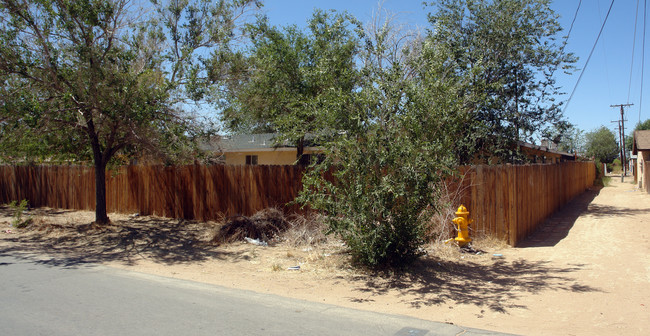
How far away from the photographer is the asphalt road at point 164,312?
5457 millimetres

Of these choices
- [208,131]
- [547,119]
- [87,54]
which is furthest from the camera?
[547,119]

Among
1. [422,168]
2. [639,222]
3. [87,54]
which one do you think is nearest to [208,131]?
[87,54]

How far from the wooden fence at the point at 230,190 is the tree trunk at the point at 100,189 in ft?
7.42

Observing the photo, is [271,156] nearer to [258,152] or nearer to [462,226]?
[258,152]

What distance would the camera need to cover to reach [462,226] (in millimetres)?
9852

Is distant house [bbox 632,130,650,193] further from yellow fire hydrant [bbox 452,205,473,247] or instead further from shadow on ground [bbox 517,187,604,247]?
yellow fire hydrant [bbox 452,205,473,247]

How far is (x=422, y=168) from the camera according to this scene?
24.8 ft

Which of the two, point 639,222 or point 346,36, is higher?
point 346,36

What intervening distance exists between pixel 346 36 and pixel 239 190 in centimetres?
558

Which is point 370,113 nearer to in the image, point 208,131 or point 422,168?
point 422,168

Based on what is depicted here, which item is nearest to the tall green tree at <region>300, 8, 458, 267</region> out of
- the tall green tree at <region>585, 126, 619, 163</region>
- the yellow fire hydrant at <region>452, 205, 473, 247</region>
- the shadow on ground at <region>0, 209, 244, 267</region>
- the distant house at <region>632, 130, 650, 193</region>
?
the yellow fire hydrant at <region>452, 205, 473, 247</region>

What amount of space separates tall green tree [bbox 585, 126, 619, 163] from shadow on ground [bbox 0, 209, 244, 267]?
69996 millimetres

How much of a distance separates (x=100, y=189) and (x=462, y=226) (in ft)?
32.4

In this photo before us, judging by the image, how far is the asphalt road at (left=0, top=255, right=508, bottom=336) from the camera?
5457mm
